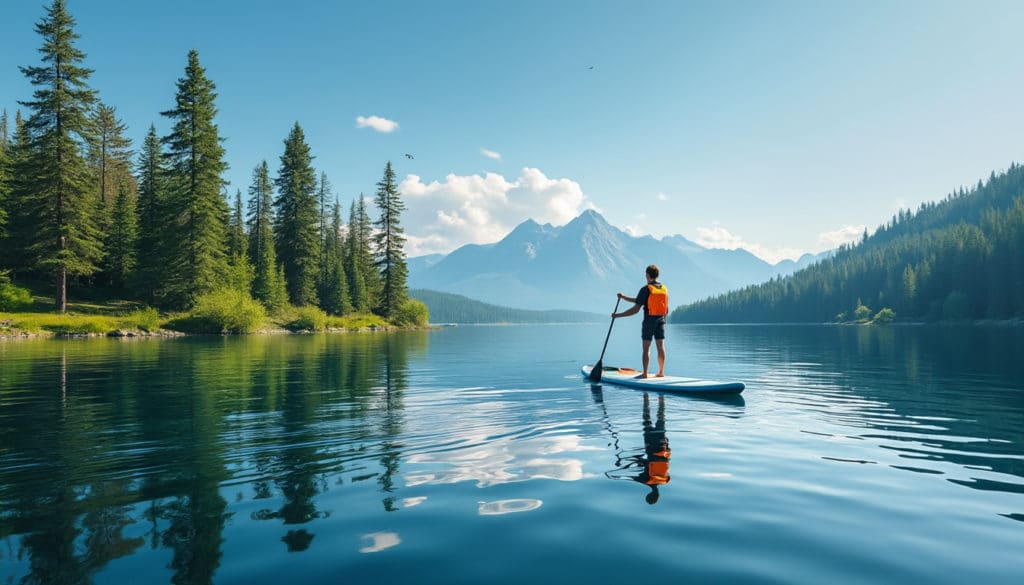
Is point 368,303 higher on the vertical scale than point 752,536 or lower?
higher

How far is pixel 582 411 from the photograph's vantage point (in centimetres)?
1249

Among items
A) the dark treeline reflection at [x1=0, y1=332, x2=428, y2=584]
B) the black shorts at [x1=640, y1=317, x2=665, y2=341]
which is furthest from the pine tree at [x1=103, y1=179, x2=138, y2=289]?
the black shorts at [x1=640, y1=317, x2=665, y2=341]

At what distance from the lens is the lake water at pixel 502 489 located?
4.49 meters

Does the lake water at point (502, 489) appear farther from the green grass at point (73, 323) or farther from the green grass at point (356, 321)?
the green grass at point (356, 321)

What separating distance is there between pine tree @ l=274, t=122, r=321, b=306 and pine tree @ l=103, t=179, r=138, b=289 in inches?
774

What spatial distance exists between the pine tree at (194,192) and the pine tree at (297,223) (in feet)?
58.5

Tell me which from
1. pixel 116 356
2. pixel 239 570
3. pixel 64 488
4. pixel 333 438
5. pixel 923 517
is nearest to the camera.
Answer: pixel 239 570

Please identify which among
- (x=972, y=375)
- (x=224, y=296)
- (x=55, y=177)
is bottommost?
(x=972, y=375)

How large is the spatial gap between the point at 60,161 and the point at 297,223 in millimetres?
30525

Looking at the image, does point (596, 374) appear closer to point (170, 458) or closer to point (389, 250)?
point (170, 458)

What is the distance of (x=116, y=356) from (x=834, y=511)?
30399 mm

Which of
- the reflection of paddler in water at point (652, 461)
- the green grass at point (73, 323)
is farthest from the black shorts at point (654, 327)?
the green grass at point (73, 323)

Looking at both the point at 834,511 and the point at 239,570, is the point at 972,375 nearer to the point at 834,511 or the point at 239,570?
the point at 834,511

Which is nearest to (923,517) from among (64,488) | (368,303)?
(64,488)
